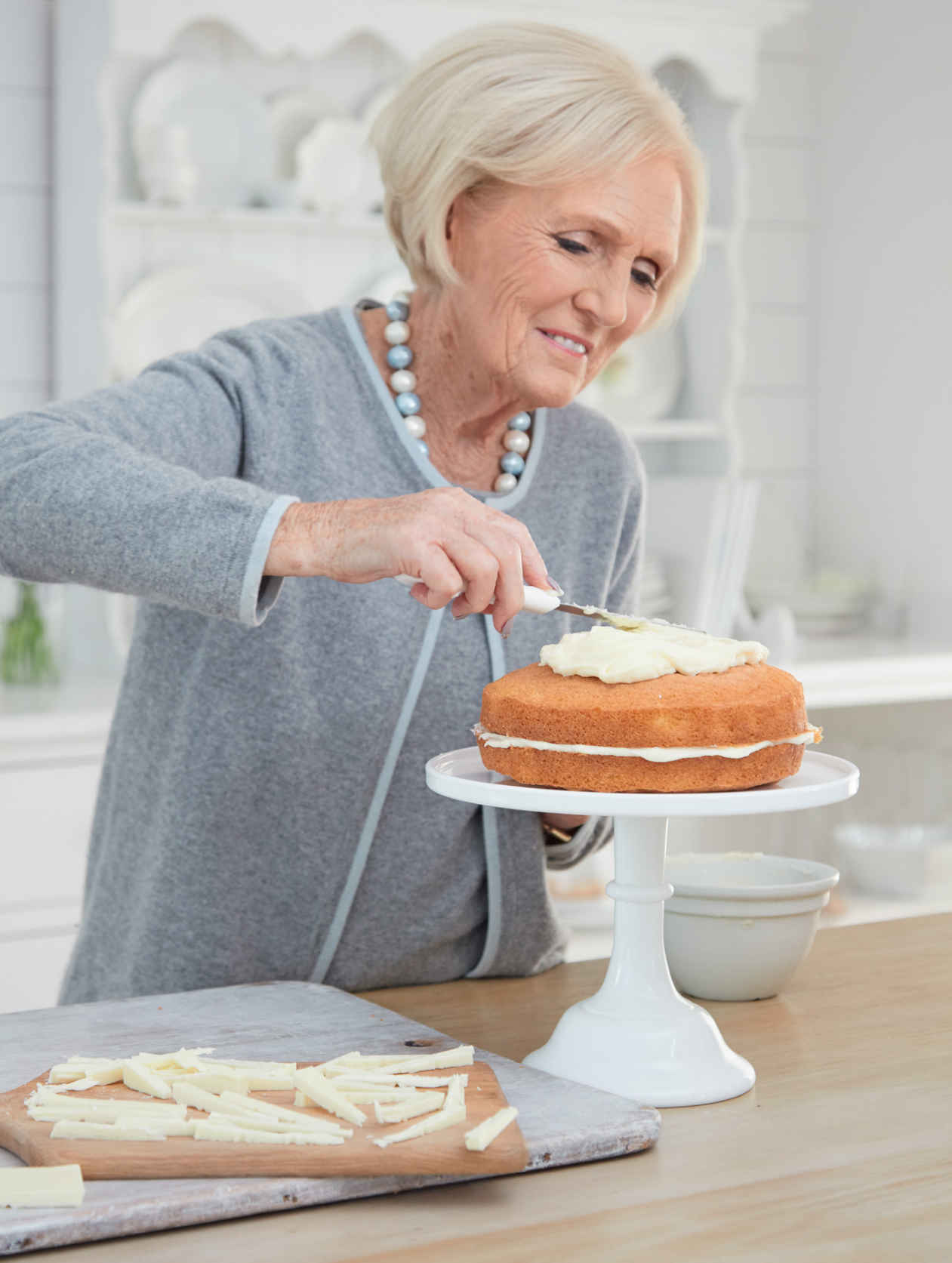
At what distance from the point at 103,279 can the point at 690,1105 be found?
2.15 m

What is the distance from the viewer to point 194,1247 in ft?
2.50

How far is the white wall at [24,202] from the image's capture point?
2.96 m

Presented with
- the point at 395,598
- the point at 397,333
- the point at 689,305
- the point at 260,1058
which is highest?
the point at 397,333

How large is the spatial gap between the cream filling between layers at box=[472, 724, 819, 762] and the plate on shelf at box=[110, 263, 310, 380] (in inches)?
77.2

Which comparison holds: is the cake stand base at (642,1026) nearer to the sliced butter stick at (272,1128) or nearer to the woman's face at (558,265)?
the sliced butter stick at (272,1128)

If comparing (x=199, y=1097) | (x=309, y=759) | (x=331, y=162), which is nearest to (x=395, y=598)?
(x=309, y=759)

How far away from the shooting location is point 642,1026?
39.9 inches

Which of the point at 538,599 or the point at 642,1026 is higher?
the point at 538,599

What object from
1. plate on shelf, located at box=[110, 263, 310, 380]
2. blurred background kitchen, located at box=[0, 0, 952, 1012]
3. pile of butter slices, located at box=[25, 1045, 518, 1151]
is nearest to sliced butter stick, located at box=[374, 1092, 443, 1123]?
pile of butter slices, located at box=[25, 1045, 518, 1151]

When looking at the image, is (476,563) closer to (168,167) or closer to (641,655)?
(641,655)

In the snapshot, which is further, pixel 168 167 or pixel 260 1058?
pixel 168 167

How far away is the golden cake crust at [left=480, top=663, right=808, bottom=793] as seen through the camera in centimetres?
99

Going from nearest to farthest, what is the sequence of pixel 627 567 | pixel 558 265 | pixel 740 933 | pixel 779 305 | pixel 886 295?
pixel 740 933, pixel 558 265, pixel 627 567, pixel 886 295, pixel 779 305

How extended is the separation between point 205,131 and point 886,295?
1.57 metres
